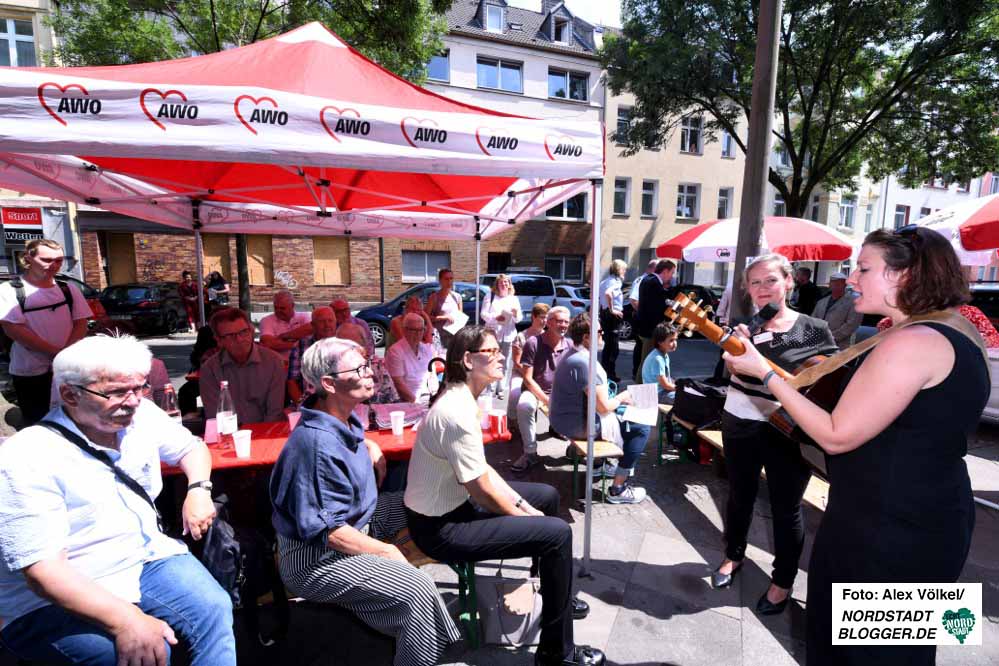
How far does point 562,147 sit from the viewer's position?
9.37ft

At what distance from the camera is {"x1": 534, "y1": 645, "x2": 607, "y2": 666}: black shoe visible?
2334 mm

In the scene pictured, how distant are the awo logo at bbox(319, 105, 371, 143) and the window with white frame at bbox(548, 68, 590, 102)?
22.6m

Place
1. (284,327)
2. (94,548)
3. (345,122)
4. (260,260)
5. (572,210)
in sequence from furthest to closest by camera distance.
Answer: (572,210)
(260,260)
(284,327)
(345,122)
(94,548)

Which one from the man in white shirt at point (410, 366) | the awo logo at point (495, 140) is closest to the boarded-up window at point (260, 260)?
the man in white shirt at point (410, 366)

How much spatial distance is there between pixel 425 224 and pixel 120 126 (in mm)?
4584

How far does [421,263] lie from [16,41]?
1439 cm

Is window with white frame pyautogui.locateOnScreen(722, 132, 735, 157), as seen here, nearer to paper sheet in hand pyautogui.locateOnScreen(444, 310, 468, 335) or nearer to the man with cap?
the man with cap

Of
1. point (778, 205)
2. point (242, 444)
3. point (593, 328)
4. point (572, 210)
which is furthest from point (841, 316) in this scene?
point (778, 205)

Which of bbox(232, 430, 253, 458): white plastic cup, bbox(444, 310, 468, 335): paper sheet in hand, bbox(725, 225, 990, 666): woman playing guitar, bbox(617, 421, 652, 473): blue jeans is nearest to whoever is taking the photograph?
bbox(725, 225, 990, 666): woman playing guitar

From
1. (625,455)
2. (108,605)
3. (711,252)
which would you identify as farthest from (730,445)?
(711,252)

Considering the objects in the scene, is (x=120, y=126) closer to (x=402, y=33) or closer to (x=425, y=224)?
(x=425, y=224)

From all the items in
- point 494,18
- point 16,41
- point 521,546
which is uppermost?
point 494,18

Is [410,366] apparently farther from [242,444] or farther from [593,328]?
[593,328]

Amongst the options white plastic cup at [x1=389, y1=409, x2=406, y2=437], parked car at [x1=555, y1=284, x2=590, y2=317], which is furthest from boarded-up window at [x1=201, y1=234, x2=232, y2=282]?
white plastic cup at [x1=389, y1=409, x2=406, y2=437]
